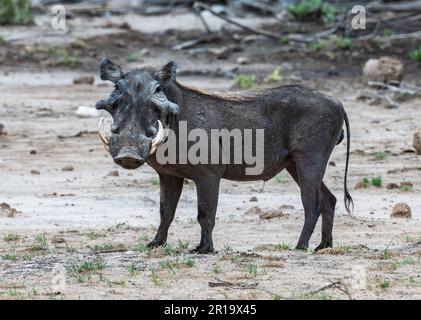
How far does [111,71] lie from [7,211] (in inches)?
105

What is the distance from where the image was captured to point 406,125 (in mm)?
15930

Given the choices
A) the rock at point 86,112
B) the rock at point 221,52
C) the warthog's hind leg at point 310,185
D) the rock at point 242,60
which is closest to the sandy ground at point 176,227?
the rock at point 86,112

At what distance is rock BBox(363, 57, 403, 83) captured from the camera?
62.0ft

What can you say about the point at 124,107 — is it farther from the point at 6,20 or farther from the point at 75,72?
the point at 6,20

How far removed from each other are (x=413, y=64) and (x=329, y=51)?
164cm

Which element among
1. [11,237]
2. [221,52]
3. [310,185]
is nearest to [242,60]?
[221,52]

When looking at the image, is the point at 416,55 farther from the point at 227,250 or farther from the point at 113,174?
the point at 227,250

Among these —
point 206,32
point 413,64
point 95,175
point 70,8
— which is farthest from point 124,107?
point 70,8

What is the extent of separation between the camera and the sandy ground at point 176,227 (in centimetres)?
773

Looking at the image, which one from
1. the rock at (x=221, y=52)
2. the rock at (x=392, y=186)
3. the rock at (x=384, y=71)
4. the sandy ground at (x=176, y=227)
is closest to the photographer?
the sandy ground at (x=176, y=227)

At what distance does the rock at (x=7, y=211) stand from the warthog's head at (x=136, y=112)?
2.48m

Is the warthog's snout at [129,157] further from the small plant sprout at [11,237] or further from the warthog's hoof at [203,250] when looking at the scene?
the small plant sprout at [11,237]

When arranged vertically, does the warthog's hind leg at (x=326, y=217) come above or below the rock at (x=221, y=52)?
above

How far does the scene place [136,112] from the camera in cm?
879
